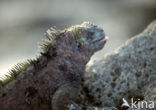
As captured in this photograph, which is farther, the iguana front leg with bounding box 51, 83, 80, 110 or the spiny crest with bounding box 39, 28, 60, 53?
the spiny crest with bounding box 39, 28, 60, 53

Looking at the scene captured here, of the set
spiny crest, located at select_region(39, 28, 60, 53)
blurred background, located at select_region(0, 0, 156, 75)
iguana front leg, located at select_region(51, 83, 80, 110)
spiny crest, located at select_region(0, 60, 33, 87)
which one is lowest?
iguana front leg, located at select_region(51, 83, 80, 110)

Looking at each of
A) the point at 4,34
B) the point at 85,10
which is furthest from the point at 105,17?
the point at 4,34

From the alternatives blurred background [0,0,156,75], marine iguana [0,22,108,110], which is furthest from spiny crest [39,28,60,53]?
blurred background [0,0,156,75]

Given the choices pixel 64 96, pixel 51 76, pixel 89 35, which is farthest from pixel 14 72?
pixel 89 35

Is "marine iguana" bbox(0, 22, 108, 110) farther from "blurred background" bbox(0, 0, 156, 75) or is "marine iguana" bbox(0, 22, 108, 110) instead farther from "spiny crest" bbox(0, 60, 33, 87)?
"blurred background" bbox(0, 0, 156, 75)

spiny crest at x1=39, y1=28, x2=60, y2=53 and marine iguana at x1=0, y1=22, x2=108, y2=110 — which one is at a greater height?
spiny crest at x1=39, y1=28, x2=60, y2=53

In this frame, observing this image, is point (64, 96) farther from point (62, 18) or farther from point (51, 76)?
point (62, 18)

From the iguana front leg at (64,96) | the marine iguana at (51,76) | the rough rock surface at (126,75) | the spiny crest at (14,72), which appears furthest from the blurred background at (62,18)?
the iguana front leg at (64,96)
